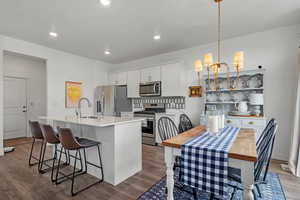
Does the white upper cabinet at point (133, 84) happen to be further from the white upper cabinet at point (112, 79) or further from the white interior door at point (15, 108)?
the white interior door at point (15, 108)

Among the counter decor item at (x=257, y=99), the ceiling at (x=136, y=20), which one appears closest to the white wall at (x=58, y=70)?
the ceiling at (x=136, y=20)

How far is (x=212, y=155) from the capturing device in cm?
124

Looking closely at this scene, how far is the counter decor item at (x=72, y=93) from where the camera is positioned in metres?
4.46

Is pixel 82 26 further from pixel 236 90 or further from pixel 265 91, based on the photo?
pixel 265 91

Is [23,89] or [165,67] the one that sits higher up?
[165,67]

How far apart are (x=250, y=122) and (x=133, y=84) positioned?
131 inches

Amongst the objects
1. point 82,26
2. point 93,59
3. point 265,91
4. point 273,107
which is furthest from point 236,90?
point 93,59

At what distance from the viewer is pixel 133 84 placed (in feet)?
16.0

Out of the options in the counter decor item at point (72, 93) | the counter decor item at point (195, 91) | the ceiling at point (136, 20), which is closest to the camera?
the ceiling at point (136, 20)

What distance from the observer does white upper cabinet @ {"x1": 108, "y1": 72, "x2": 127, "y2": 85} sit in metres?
5.12

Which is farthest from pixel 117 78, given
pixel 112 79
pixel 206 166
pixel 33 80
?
pixel 206 166

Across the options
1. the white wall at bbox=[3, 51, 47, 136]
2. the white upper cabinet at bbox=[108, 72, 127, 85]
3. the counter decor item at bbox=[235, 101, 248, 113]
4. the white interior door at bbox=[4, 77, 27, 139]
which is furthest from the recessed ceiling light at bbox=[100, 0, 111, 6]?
the white interior door at bbox=[4, 77, 27, 139]

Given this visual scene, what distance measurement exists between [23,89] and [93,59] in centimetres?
260

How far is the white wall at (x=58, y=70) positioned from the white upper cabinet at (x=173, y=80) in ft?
8.61
